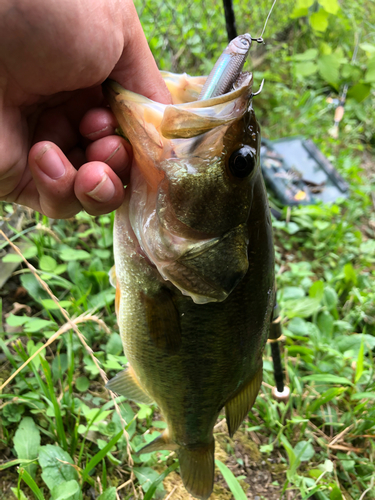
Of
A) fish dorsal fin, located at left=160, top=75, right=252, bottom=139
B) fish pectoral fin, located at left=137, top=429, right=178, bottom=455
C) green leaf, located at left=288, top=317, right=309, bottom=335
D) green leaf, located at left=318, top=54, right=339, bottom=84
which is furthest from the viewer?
green leaf, located at left=318, top=54, right=339, bottom=84

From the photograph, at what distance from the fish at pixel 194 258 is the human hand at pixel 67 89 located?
2.9 inches

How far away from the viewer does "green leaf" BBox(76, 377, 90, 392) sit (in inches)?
74.2

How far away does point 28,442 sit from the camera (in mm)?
1599

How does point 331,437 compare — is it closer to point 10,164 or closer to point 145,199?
point 145,199

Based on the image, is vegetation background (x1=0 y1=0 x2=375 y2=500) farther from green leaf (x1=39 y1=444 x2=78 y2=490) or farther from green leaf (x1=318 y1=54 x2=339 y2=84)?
green leaf (x1=318 y1=54 x2=339 y2=84)

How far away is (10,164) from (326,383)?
207cm

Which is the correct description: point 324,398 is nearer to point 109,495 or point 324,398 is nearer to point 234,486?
point 234,486

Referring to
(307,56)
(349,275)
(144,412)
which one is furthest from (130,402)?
(307,56)

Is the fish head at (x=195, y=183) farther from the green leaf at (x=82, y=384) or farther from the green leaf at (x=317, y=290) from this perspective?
the green leaf at (x=317, y=290)

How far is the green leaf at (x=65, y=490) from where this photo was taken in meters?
1.40

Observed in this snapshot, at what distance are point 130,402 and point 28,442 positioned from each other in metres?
0.53

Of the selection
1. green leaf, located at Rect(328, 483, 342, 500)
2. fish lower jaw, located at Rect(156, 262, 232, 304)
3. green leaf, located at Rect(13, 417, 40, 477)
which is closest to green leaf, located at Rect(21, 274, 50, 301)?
green leaf, located at Rect(13, 417, 40, 477)

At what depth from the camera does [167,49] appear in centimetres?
400

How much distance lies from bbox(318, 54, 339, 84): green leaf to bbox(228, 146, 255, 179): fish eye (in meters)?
5.83
